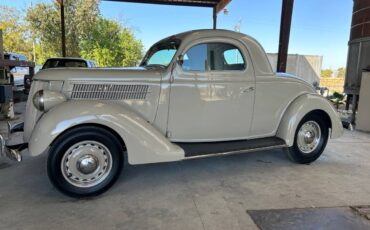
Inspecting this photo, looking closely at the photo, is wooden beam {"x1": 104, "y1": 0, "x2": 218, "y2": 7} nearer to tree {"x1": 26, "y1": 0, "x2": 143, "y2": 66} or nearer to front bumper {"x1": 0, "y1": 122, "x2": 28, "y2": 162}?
tree {"x1": 26, "y1": 0, "x2": 143, "y2": 66}

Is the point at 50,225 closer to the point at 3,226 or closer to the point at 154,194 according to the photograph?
the point at 3,226

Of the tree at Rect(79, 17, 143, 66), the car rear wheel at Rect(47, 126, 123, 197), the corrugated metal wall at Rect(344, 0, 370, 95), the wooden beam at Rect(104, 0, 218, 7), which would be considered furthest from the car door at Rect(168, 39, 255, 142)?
the tree at Rect(79, 17, 143, 66)

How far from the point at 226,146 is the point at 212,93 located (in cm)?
70

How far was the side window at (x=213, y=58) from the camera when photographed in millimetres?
3664

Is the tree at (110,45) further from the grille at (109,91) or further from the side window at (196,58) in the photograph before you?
the grille at (109,91)

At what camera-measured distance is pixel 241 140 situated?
4055 millimetres

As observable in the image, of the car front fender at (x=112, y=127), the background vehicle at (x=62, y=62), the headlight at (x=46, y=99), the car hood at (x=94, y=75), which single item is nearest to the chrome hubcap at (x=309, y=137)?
the car front fender at (x=112, y=127)

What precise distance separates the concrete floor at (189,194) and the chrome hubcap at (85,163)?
0.68 ft

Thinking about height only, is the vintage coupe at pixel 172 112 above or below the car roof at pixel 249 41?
below

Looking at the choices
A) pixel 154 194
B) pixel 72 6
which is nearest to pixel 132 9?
pixel 72 6

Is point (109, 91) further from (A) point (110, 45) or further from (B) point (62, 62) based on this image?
(A) point (110, 45)

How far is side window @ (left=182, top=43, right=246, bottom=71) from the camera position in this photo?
12.0 ft

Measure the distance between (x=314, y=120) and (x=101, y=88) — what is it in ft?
10.1

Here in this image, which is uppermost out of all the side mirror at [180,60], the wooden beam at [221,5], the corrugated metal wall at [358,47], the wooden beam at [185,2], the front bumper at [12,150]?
the wooden beam at [185,2]
